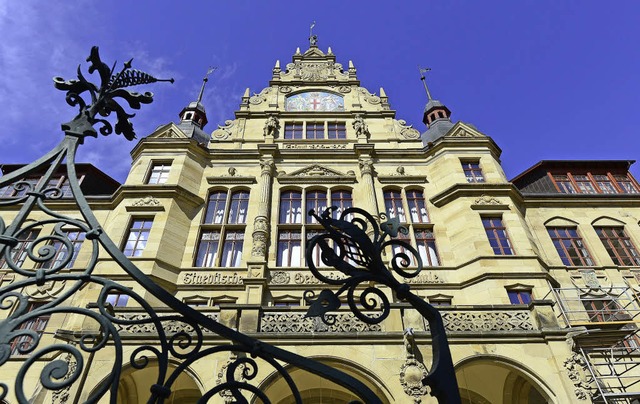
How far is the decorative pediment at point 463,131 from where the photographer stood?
20312 millimetres

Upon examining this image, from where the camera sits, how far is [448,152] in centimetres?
1941

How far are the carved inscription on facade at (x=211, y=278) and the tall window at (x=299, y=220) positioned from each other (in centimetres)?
186

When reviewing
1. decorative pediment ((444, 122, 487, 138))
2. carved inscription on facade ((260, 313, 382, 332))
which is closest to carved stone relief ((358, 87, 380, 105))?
decorative pediment ((444, 122, 487, 138))

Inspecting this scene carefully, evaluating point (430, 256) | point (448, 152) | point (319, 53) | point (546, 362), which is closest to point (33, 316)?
point (546, 362)

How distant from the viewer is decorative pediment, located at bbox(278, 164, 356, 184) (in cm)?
1878

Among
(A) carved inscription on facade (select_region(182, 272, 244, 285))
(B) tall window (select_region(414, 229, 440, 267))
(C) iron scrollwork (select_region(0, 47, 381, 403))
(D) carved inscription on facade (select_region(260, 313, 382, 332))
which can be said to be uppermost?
(B) tall window (select_region(414, 229, 440, 267))

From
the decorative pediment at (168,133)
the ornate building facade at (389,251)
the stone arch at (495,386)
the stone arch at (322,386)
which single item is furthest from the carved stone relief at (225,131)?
the stone arch at (495,386)

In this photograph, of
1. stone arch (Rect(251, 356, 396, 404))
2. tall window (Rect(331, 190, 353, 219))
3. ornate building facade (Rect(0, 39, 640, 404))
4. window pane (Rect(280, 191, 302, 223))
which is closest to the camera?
stone arch (Rect(251, 356, 396, 404))

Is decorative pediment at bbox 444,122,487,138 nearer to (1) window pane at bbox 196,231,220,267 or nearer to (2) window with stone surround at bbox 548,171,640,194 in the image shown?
(2) window with stone surround at bbox 548,171,640,194

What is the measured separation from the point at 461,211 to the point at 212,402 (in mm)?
12279

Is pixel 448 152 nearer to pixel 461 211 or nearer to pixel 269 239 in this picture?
pixel 461 211

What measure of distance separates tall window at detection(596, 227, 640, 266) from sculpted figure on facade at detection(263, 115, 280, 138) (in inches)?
653

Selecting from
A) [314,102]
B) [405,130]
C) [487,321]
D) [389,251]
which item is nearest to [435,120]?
[405,130]

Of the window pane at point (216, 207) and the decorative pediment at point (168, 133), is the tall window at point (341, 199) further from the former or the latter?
the decorative pediment at point (168, 133)
